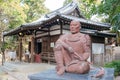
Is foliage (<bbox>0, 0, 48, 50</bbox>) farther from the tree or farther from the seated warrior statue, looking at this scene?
the seated warrior statue

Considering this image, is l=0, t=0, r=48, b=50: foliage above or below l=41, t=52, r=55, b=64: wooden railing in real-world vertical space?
above

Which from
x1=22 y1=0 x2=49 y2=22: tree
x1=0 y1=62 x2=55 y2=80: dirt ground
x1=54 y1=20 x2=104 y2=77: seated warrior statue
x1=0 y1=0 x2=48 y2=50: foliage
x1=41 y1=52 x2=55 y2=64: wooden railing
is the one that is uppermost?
x1=22 y1=0 x2=49 y2=22: tree

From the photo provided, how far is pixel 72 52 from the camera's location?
16.9 feet

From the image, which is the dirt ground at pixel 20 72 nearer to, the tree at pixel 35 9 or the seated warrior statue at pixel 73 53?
the seated warrior statue at pixel 73 53

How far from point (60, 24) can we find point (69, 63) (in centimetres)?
905

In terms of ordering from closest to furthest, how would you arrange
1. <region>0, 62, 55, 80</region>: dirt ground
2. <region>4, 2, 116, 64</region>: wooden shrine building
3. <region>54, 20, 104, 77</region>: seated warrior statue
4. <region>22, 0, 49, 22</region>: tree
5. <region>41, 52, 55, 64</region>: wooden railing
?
<region>54, 20, 104, 77</region>: seated warrior statue
<region>0, 62, 55, 80</region>: dirt ground
<region>4, 2, 116, 64</region>: wooden shrine building
<region>41, 52, 55, 64</region>: wooden railing
<region>22, 0, 49, 22</region>: tree

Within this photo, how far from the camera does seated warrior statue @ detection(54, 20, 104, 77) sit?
505 cm

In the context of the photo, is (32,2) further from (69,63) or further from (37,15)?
(69,63)

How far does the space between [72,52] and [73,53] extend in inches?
1.4

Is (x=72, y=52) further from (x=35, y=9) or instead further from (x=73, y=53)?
(x=35, y=9)

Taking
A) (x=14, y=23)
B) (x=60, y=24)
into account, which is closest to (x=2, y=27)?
(x=14, y=23)

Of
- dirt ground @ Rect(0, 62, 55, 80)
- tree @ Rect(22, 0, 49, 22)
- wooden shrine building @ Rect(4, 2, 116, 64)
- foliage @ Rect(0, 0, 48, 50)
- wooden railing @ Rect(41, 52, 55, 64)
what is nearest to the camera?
dirt ground @ Rect(0, 62, 55, 80)

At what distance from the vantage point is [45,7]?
31.7 meters

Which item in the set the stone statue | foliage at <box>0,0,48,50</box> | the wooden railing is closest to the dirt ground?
the wooden railing
